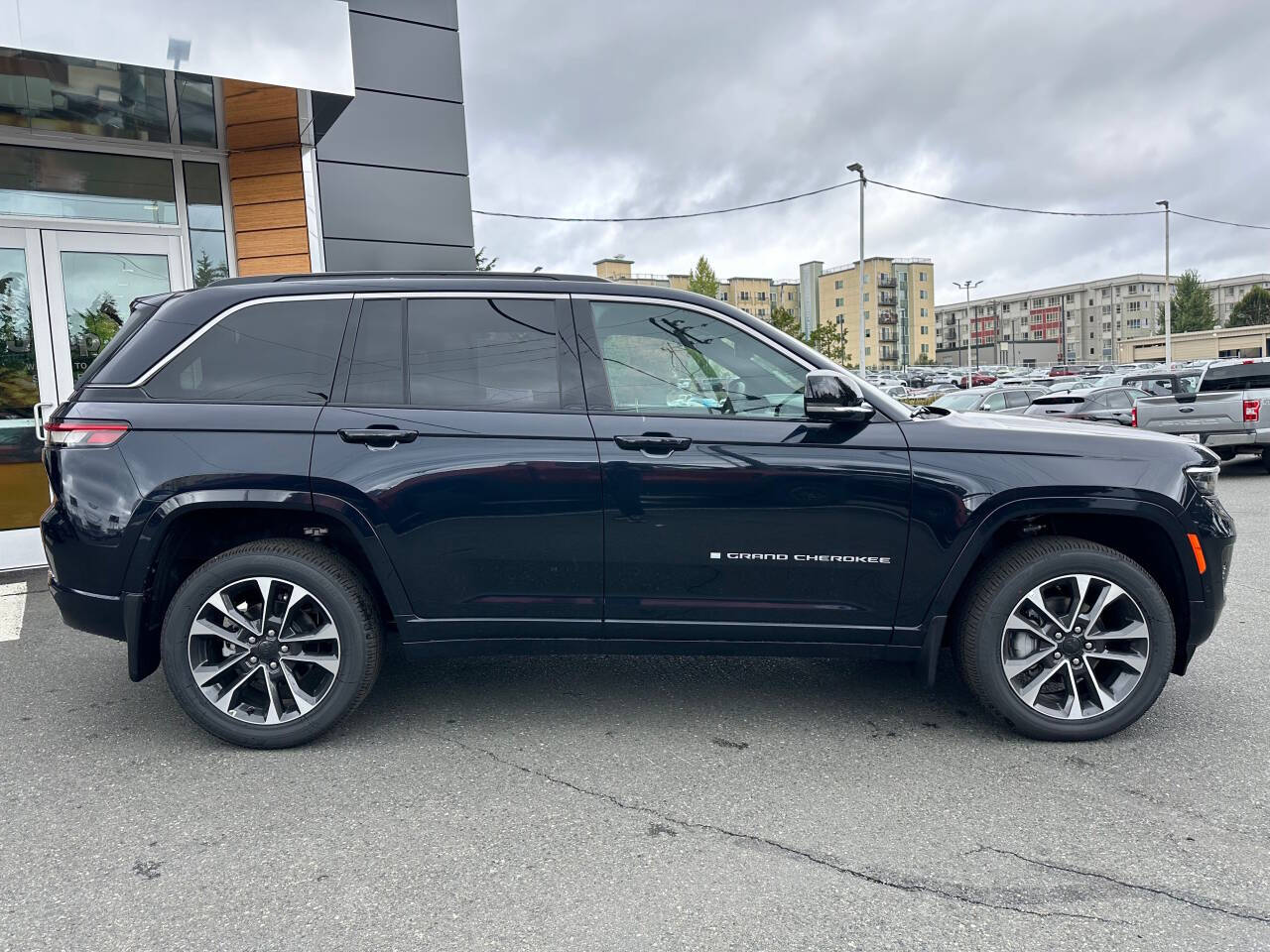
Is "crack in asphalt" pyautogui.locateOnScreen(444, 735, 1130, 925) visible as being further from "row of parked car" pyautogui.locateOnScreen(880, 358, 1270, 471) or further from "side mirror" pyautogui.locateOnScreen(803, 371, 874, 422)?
"row of parked car" pyautogui.locateOnScreen(880, 358, 1270, 471)

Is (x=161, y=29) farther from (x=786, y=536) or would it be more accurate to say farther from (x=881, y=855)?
(x=881, y=855)

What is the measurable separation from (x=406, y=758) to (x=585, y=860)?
106 cm

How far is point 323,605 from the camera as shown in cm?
354

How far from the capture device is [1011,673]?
11.7 feet

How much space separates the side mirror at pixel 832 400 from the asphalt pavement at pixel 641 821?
4.29ft

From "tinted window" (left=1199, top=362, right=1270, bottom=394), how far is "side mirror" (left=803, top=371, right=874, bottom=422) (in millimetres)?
12967

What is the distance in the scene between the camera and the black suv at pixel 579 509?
3504 mm

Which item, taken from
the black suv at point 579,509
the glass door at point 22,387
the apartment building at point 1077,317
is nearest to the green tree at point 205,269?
the glass door at point 22,387

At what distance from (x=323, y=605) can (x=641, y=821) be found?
4.87 feet

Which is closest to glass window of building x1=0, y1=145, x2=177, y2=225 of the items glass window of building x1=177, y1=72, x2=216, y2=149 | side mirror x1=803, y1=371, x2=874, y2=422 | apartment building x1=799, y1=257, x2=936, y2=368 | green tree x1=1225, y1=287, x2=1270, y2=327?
glass window of building x1=177, y1=72, x2=216, y2=149

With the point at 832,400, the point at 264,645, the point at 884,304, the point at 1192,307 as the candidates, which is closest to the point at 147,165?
the point at 264,645

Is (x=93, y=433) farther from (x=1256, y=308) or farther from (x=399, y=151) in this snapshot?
(x=1256, y=308)

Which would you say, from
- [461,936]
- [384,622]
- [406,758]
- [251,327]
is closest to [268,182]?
[251,327]

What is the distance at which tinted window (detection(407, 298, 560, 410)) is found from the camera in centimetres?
362
